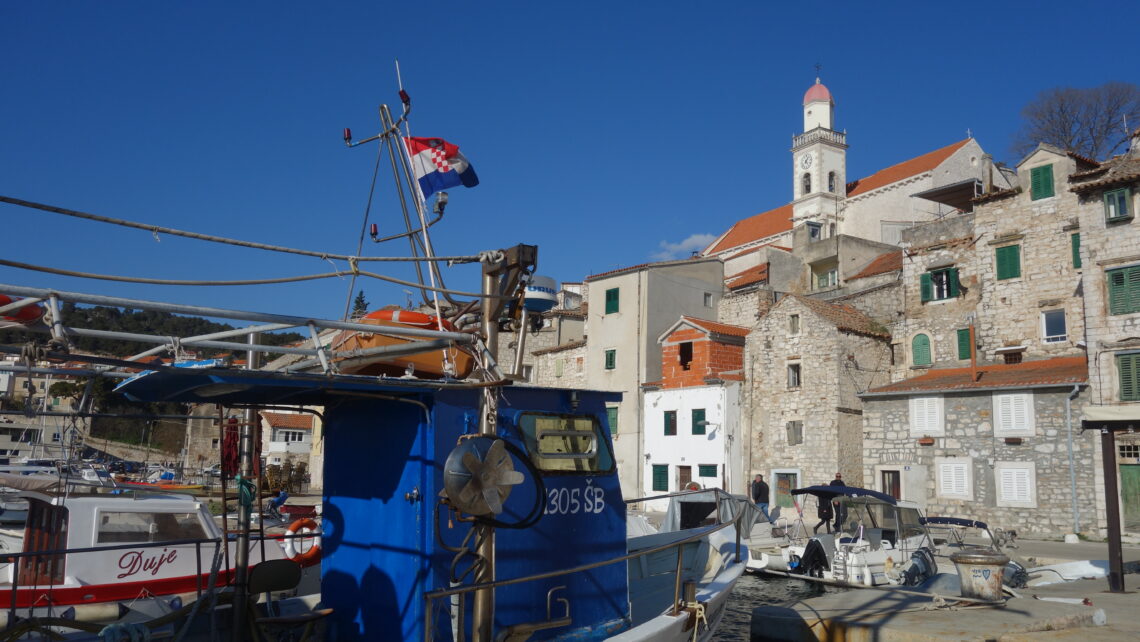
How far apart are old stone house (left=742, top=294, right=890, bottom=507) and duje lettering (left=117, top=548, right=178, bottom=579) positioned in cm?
2234

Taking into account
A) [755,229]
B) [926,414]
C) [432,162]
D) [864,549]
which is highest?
[755,229]

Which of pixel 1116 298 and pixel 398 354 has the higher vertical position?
pixel 1116 298

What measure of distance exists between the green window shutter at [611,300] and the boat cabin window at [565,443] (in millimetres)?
30451

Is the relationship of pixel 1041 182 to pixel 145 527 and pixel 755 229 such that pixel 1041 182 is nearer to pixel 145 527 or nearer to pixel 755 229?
pixel 145 527

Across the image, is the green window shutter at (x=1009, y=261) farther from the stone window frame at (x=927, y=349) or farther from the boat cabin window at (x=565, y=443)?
the boat cabin window at (x=565, y=443)

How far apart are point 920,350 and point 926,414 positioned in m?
4.66

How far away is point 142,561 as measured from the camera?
41.4 feet

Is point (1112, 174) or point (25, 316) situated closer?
point (25, 316)

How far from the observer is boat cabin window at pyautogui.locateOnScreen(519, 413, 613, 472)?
24.1 feet

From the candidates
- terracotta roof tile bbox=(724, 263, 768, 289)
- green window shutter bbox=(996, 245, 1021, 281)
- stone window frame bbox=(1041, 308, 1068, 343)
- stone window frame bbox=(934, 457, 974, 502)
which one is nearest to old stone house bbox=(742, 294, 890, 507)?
stone window frame bbox=(934, 457, 974, 502)

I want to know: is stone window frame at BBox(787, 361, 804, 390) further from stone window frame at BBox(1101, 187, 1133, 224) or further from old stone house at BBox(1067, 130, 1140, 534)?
stone window frame at BBox(1101, 187, 1133, 224)

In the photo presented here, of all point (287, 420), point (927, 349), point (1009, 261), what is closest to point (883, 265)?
point (927, 349)

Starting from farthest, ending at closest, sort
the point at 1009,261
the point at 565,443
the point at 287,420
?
the point at 287,420
the point at 1009,261
the point at 565,443

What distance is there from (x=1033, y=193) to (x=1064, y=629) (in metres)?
23.7
